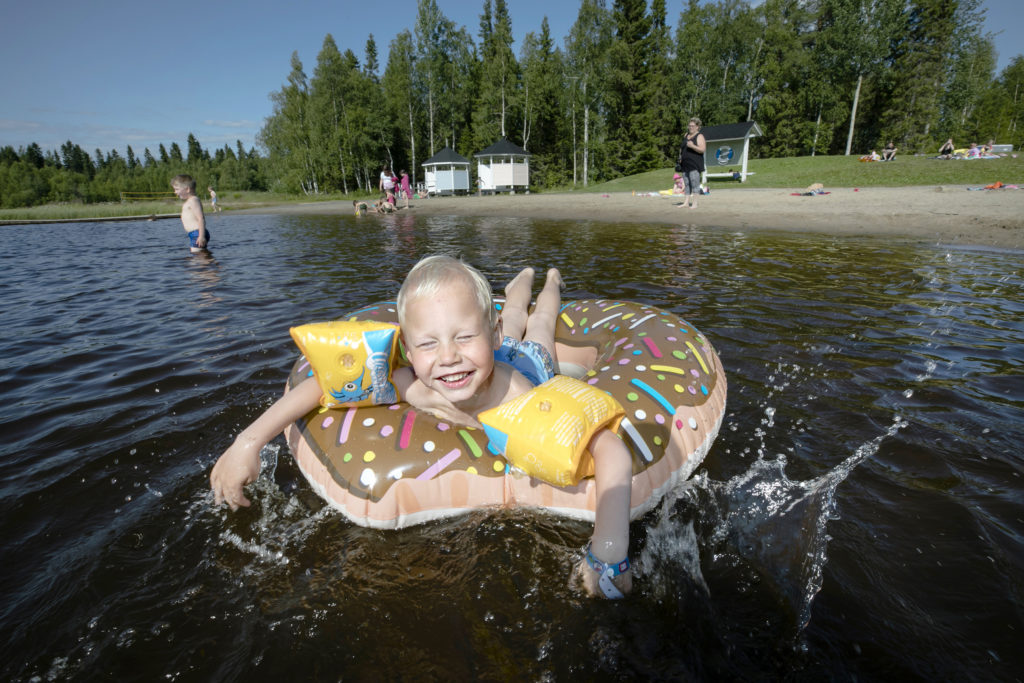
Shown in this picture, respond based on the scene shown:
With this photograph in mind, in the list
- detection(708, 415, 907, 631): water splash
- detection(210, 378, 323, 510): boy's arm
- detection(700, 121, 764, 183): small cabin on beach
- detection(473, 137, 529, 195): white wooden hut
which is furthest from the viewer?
detection(473, 137, 529, 195): white wooden hut

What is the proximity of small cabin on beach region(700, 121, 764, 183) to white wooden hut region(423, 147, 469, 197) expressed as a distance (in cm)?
1625

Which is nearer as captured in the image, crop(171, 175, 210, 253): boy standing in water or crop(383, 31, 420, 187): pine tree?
crop(171, 175, 210, 253): boy standing in water

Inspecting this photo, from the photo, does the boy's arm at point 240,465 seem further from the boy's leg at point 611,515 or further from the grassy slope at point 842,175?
the grassy slope at point 842,175

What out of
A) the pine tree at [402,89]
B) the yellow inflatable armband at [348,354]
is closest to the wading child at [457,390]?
the yellow inflatable armband at [348,354]

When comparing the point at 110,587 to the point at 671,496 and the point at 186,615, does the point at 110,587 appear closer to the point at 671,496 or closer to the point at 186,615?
the point at 186,615

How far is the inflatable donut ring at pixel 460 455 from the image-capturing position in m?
2.42

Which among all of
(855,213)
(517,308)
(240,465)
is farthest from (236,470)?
(855,213)

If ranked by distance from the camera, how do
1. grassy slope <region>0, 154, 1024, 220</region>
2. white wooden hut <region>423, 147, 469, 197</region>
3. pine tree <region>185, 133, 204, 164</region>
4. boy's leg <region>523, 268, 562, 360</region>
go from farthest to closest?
pine tree <region>185, 133, 204, 164</region> < white wooden hut <region>423, 147, 469, 197</region> < grassy slope <region>0, 154, 1024, 220</region> < boy's leg <region>523, 268, 562, 360</region>

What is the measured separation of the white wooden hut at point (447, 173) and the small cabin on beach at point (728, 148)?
53.3 feet

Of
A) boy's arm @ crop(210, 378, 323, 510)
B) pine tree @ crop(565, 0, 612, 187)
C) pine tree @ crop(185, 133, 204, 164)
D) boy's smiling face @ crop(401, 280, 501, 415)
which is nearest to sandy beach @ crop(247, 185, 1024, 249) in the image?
boy's smiling face @ crop(401, 280, 501, 415)

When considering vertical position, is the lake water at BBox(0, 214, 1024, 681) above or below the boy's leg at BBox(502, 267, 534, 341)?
below

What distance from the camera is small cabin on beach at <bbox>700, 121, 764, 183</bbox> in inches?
1077

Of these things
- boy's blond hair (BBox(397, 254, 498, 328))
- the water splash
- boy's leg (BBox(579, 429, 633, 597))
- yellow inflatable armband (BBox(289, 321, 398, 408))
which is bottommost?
the water splash

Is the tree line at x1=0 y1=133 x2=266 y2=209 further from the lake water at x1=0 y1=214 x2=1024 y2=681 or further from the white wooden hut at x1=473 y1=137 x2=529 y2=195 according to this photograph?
the lake water at x1=0 y1=214 x2=1024 y2=681
